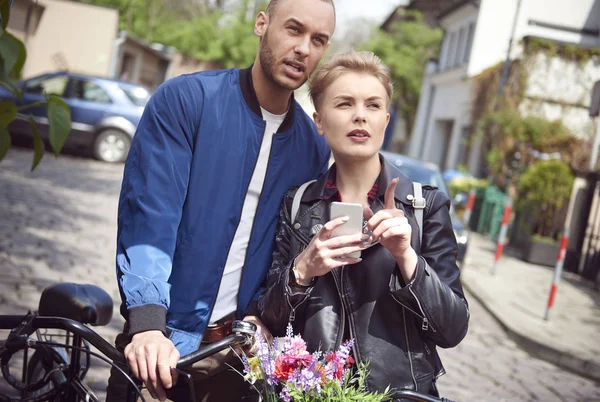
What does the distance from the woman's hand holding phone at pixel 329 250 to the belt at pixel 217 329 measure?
1.60 feet

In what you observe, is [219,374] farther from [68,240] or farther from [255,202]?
[68,240]

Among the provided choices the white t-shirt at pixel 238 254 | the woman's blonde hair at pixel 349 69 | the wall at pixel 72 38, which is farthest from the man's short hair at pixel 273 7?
the wall at pixel 72 38

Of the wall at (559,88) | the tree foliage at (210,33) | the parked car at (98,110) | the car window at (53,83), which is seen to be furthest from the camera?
the tree foliage at (210,33)

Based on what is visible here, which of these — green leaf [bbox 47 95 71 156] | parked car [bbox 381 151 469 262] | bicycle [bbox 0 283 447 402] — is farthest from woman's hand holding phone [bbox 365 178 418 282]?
parked car [bbox 381 151 469 262]

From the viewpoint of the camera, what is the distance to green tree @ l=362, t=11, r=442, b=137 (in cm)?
3806

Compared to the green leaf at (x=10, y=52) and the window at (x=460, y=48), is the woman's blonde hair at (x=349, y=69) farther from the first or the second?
the window at (x=460, y=48)

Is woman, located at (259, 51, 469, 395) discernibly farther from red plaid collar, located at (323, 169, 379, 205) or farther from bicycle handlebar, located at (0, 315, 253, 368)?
bicycle handlebar, located at (0, 315, 253, 368)

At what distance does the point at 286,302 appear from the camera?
210 cm

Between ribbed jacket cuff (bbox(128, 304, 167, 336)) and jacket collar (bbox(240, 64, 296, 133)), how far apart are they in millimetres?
797

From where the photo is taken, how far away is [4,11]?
6.30ft

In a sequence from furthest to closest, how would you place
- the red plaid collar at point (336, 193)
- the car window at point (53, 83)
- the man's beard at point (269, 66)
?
the car window at point (53, 83) < the man's beard at point (269, 66) < the red plaid collar at point (336, 193)

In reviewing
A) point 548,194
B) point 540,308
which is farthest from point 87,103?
point 540,308

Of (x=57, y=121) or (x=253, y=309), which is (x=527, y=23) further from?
(x=57, y=121)

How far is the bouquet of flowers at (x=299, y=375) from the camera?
1.64m
